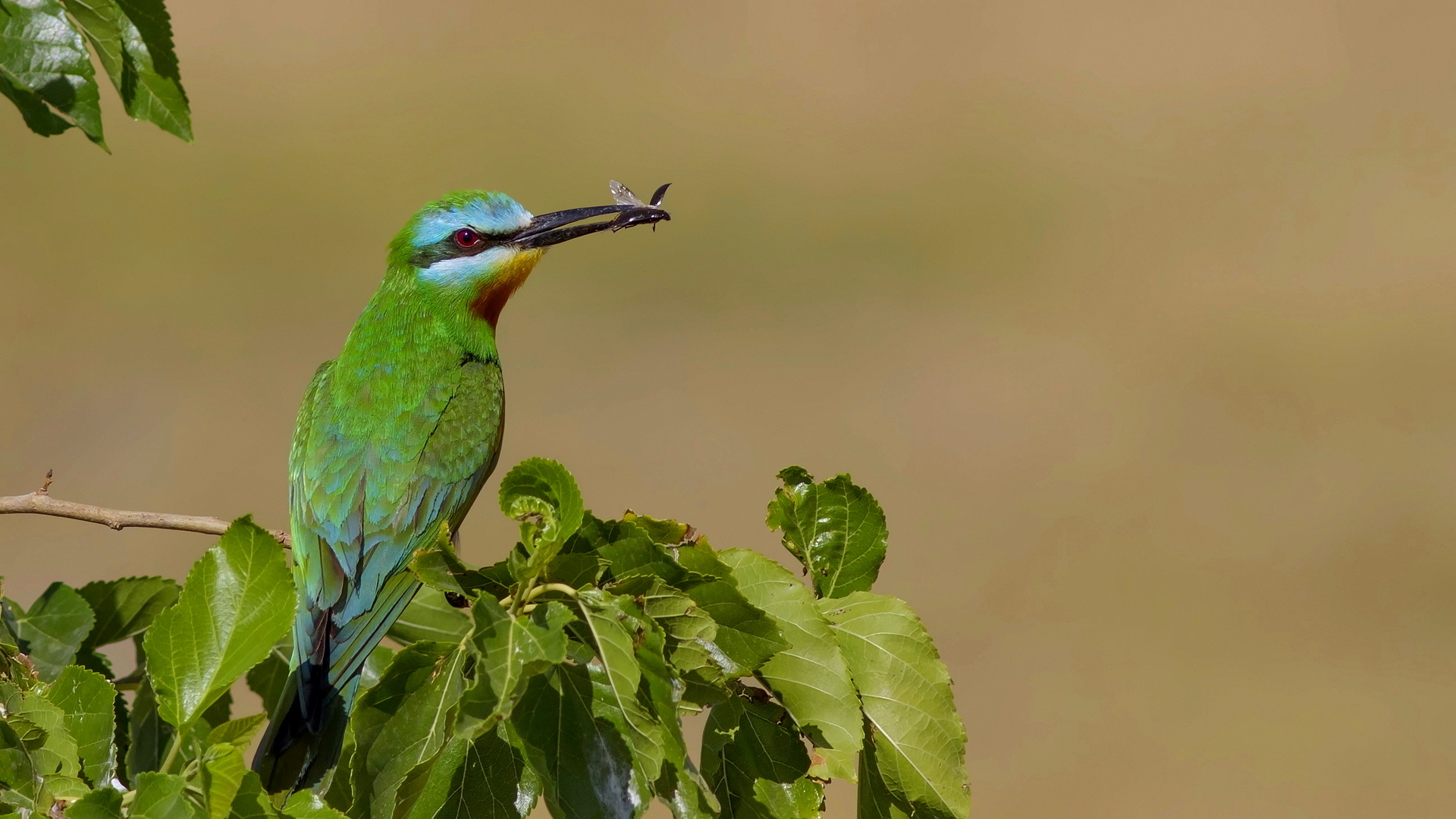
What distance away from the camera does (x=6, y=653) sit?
164 centimetres

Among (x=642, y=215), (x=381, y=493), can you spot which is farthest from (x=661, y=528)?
(x=642, y=215)

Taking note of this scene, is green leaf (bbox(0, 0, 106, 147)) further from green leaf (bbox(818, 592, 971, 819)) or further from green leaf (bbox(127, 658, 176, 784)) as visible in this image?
green leaf (bbox(818, 592, 971, 819))

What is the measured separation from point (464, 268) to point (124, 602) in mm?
1713

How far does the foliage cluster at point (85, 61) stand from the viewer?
67.7 inches

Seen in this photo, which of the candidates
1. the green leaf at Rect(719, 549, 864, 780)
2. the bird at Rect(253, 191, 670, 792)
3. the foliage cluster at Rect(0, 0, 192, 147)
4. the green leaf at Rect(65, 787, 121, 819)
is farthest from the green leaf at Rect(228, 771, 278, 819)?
the foliage cluster at Rect(0, 0, 192, 147)

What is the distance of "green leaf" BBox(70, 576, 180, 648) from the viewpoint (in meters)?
2.02

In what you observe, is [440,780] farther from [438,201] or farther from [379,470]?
[438,201]

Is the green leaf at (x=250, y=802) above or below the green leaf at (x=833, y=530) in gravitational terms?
below

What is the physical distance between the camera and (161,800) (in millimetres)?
1152

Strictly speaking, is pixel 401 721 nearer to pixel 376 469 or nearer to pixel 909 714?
pixel 909 714

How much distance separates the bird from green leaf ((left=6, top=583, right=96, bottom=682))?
38 centimetres

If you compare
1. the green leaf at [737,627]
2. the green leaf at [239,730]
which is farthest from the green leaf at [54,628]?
the green leaf at [737,627]

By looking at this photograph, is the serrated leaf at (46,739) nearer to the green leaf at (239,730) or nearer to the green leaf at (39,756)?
the green leaf at (39,756)

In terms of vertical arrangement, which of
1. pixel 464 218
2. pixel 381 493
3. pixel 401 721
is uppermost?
pixel 464 218
